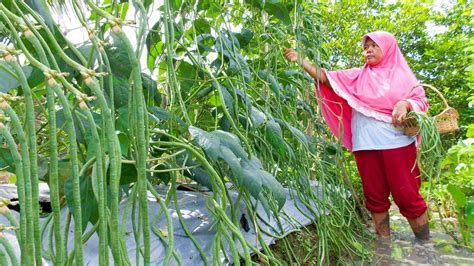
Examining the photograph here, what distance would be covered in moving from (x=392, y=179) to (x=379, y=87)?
0.42 m

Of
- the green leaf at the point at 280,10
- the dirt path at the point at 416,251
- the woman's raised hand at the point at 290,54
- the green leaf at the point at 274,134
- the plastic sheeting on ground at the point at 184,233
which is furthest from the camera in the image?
the woman's raised hand at the point at 290,54

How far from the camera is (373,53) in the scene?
2135 mm

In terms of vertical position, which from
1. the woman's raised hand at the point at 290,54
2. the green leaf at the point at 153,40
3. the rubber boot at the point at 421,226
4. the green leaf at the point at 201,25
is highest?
the green leaf at the point at 201,25

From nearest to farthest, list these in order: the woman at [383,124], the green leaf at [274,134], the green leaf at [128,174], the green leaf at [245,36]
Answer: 1. the green leaf at [128,174]
2. the green leaf at [274,134]
3. the green leaf at [245,36]
4. the woman at [383,124]

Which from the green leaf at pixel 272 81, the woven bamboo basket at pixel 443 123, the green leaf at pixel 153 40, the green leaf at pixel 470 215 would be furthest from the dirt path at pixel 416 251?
the green leaf at pixel 153 40

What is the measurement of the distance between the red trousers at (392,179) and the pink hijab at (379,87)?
162mm

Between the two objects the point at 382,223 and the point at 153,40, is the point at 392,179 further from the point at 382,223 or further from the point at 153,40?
the point at 153,40

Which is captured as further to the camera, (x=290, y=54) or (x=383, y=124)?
(x=383, y=124)

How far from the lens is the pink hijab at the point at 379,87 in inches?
80.1

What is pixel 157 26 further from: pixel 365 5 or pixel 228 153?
pixel 365 5

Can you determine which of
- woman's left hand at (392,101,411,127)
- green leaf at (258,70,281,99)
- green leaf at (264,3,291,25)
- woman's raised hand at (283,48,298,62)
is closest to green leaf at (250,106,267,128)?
green leaf at (258,70,281,99)

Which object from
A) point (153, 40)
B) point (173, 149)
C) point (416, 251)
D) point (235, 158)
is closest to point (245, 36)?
point (153, 40)

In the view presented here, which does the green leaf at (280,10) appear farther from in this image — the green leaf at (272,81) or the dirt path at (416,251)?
Answer: the dirt path at (416,251)

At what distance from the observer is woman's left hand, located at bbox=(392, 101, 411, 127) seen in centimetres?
193
